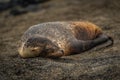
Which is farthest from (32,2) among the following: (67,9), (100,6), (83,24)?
(83,24)

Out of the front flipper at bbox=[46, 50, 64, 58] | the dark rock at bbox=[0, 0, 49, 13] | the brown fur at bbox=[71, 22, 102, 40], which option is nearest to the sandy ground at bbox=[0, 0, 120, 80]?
the front flipper at bbox=[46, 50, 64, 58]

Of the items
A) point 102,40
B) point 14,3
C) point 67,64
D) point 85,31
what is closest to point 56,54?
point 67,64

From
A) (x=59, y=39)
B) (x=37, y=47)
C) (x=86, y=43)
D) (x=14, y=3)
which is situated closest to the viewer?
(x=37, y=47)

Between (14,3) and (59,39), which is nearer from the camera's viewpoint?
(59,39)

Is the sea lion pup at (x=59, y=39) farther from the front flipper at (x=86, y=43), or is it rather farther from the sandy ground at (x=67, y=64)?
the sandy ground at (x=67, y=64)

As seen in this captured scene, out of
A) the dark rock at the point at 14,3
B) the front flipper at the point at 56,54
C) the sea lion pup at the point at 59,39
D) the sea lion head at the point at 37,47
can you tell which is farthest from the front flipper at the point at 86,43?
the dark rock at the point at 14,3

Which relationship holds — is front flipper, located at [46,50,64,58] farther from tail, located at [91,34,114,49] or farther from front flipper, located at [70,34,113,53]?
tail, located at [91,34,114,49]

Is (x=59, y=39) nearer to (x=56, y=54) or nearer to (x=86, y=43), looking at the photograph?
(x=56, y=54)
